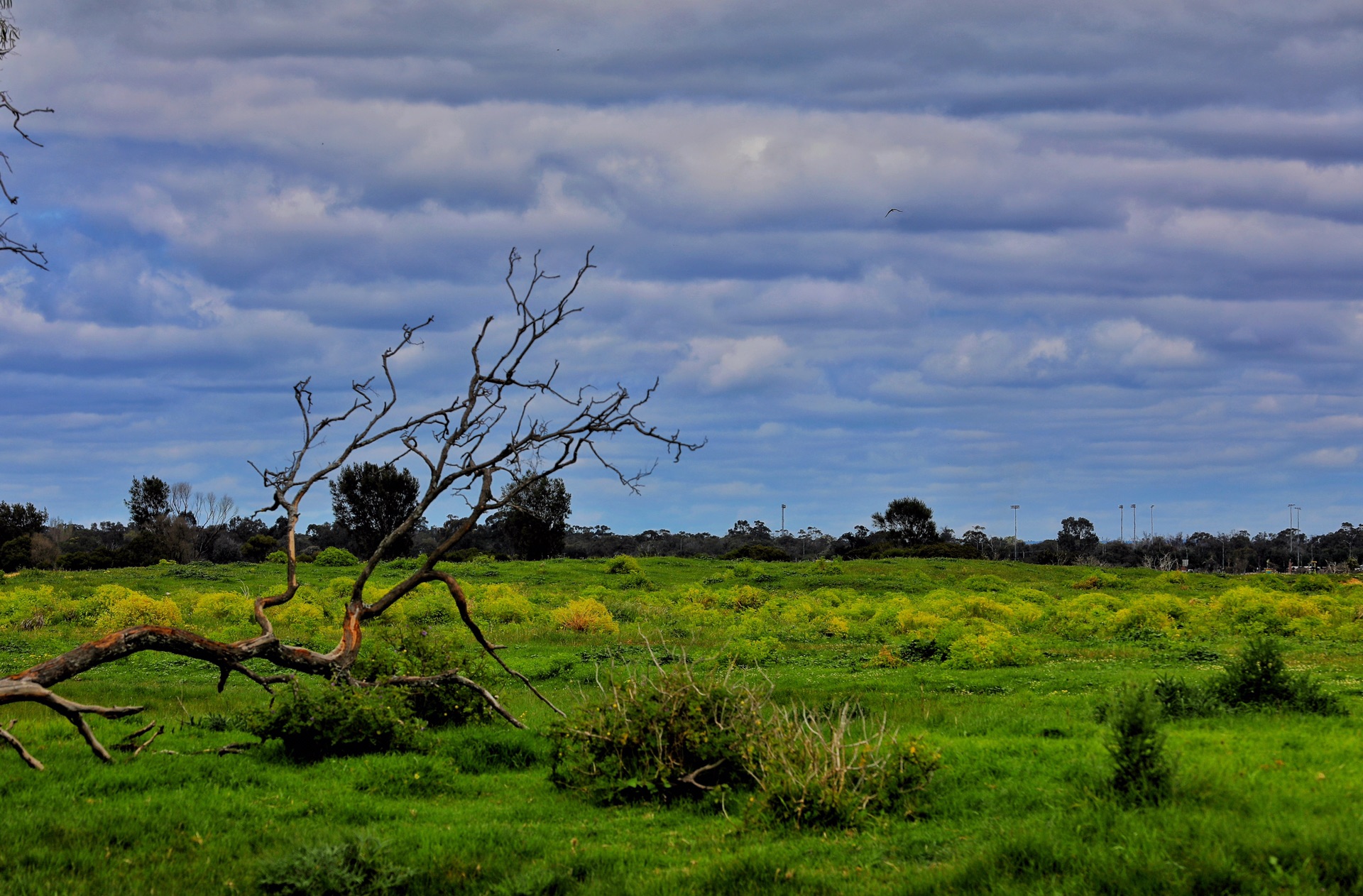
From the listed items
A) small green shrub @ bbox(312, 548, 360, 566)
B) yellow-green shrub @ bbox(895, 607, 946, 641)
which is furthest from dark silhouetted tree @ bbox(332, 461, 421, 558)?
yellow-green shrub @ bbox(895, 607, 946, 641)

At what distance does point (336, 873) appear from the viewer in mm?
8078

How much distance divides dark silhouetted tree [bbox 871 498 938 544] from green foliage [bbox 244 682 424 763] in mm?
82971

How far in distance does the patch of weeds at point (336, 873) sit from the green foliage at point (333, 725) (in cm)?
408

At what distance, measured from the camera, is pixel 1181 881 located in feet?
23.2

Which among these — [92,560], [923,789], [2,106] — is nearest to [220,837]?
[923,789]

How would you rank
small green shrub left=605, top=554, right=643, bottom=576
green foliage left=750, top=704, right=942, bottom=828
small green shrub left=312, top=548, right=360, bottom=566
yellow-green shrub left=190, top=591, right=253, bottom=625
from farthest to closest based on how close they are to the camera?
small green shrub left=312, top=548, right=360, bottom=566
small green shrub left=605, top=554, right=643, bottom=576
yellow-green shrub left=190, top=591, right=253, bottom=625
green foliage left=750, top=704, right=942, bottom=828

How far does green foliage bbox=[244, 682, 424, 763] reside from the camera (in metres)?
12.6

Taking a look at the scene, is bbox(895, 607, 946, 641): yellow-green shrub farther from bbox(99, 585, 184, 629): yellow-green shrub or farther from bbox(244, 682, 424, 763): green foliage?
bbox(99, 585, 184, 629): yellow-green shrub

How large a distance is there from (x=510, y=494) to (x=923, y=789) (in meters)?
6.28

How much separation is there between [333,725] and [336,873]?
4.88 meters

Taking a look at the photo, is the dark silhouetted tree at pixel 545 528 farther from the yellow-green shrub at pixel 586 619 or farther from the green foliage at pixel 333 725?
the green foliage at pixel 333 725

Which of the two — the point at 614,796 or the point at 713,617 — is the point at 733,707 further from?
the point at 713,617

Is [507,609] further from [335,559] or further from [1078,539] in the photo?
[1078,539]

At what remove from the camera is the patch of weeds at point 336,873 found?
8.09 m
